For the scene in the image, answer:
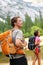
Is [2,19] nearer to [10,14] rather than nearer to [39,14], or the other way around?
[10,14]

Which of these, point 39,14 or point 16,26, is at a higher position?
point 16,26

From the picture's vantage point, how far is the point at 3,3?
33.8 feet

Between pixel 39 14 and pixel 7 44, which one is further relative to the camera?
pixel 39 14

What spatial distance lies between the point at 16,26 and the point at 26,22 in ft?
20.3

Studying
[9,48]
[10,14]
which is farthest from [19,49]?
[10,14]

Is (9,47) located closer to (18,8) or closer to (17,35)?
(17,35)

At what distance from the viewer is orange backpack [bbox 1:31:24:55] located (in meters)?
4.04

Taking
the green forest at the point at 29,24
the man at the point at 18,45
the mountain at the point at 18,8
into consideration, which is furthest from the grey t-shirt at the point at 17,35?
the mountain at the point at 18,8

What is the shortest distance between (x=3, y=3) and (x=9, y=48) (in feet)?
20.8

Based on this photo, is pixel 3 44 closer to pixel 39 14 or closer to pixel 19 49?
pixel 19 49

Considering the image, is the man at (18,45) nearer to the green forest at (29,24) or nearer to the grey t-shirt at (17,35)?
the grey t-shirt at (17,35)

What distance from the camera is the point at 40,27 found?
10.4 metres

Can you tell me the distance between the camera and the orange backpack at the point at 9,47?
404cm

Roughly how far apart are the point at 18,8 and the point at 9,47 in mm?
6447
